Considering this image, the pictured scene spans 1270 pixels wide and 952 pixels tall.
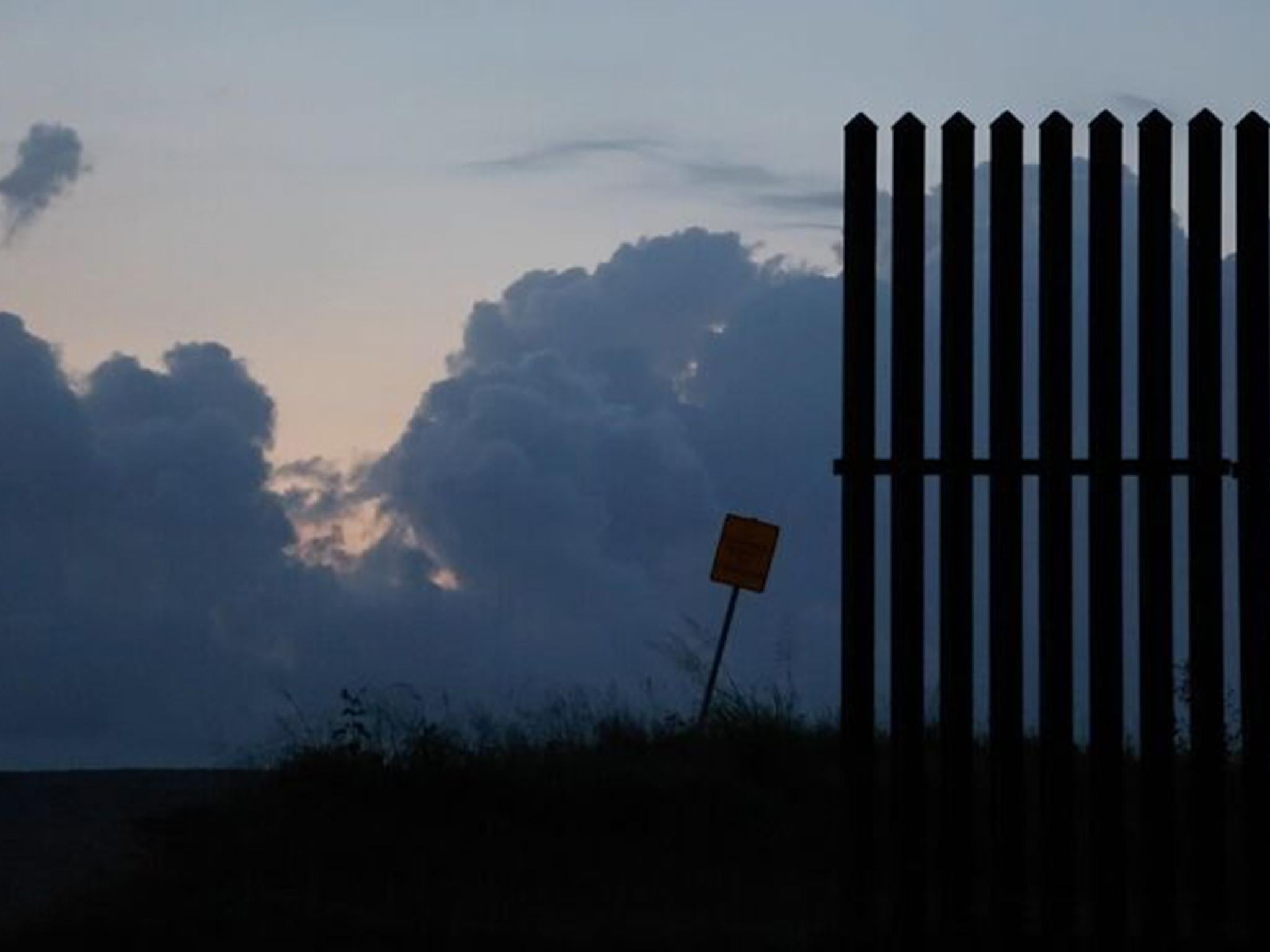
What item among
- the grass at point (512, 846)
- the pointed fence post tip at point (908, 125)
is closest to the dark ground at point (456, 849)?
the grass at point (512, 846)

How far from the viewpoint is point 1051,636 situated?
1252 centimetres

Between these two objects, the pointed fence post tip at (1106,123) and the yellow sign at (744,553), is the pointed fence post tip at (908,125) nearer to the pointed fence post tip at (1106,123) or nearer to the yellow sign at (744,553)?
the pointed fence post tip at (1106,123)

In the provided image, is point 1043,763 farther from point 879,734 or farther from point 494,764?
point 879,734

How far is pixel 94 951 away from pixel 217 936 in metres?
0.61

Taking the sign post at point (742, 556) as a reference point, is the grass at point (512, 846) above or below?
below

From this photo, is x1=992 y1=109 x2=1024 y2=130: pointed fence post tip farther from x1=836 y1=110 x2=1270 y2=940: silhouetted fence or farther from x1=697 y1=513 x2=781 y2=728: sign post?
x1=697 y1=513 x2=781 y2=728: sign post

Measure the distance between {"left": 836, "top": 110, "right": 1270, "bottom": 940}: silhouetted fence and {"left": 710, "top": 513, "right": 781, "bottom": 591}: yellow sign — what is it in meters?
7.40

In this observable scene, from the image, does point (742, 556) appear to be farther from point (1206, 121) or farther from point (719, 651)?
point (1206, 121)

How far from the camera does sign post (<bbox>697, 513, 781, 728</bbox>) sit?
20078mm

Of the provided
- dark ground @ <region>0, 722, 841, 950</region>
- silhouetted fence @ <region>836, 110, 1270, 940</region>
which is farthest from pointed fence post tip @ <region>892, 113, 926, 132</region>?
dark ground @ <region>0, 722, 841, 950</region>

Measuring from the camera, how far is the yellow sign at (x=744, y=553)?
20.1 metres

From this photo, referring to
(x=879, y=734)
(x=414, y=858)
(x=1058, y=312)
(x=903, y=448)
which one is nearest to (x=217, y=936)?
(x=414, y=858)

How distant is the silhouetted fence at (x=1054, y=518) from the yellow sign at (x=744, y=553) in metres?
7.40

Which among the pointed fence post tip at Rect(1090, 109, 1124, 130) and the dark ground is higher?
the pointed fence post tip at Rect(1090, 109, 1124, 130)
